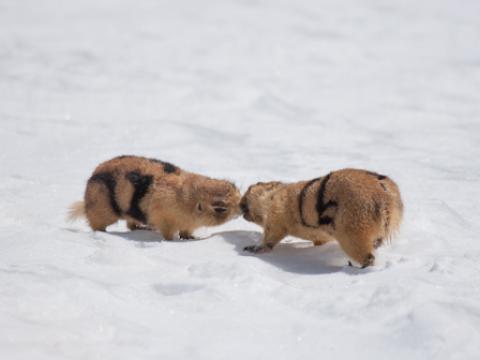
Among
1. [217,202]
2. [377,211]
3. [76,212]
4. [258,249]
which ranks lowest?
[76,212]

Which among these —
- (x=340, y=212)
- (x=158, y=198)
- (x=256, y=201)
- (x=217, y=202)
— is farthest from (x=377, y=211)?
(x=158, y=198)

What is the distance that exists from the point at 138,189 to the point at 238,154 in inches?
139

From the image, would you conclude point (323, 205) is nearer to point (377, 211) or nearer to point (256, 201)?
point (377, 211)

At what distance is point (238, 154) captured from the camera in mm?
10008

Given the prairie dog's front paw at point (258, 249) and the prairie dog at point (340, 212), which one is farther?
the prairie dog's front paw at point (258, 249)

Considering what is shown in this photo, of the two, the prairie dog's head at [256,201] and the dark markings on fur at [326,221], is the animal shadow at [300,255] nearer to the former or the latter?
the prairie dog's head at [256,201]

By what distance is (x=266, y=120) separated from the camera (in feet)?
38.5

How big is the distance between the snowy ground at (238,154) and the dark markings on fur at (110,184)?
23cm

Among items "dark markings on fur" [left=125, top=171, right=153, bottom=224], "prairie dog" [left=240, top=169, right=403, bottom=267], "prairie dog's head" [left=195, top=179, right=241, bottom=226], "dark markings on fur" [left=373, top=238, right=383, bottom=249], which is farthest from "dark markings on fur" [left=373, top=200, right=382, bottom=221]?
"dark markings on fur" [left=125, top=171, right=153, bottom=224]

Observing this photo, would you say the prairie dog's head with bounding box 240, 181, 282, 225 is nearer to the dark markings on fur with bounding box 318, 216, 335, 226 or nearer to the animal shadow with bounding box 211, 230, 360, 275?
the animal shadow with bounding box 211, 230, 360, 275

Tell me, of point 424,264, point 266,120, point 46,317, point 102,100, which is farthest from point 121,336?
point 102,100

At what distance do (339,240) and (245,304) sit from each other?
123 cm

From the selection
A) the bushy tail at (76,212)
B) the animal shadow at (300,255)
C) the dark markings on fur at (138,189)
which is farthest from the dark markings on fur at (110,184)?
the animal shadow at (300,255)

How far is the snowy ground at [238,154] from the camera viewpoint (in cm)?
428
